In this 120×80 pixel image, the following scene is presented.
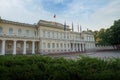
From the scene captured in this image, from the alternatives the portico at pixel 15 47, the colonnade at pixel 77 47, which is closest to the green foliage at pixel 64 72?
the portico at pixel 15 47

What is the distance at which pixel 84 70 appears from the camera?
4.54 meters

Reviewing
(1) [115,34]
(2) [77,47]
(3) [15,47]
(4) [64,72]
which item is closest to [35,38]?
(3) [15,47]

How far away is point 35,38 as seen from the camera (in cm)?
3684

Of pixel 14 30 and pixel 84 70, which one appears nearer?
pixel 84 70

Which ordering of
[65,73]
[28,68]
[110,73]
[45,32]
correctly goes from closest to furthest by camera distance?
[110,73] → [65,73] → [28,68] → [45,32]

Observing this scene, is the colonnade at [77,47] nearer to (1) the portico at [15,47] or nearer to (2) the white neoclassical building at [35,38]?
(2) the white neoclassical building at [35,38]

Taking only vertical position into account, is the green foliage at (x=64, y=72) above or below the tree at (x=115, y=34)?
below

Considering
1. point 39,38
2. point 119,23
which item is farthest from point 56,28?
point 119,23

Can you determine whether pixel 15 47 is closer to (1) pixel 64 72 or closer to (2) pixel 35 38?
(2) pixel 35 38

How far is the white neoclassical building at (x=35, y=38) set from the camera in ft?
107

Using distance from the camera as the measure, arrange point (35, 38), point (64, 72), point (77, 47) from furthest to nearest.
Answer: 1. point (77, 47)
2. point (35, 38)
3. point (64, 72)

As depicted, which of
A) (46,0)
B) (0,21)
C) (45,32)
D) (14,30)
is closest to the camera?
(46,0)

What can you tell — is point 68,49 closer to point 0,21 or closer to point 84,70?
point 0,21

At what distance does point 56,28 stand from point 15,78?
40.0 meters
